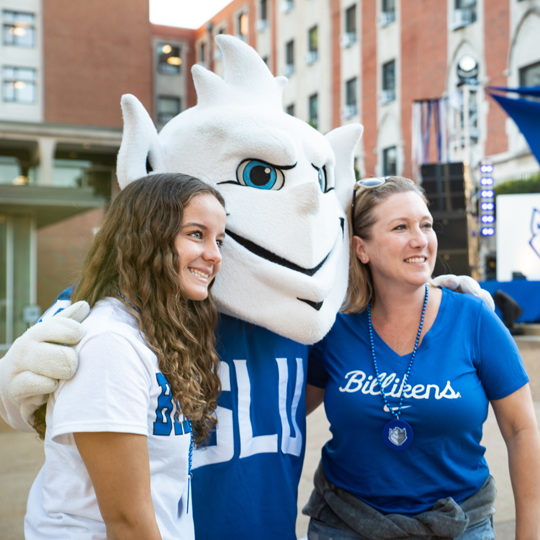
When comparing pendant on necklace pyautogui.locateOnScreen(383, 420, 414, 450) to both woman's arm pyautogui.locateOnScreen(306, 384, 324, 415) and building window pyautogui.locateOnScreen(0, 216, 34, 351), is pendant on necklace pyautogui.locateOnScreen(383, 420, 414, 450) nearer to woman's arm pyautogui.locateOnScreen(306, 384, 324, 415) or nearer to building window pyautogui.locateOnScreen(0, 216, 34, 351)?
woman's arm pyautogui.locateOnScreen(306, 384, 324, 415)

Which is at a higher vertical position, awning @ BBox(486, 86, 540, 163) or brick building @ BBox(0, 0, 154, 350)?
brick building @ BBox(0, 0, 154, 350)

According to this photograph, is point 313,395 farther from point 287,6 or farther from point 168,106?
point 168,106

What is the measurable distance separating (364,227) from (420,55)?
65.0ft

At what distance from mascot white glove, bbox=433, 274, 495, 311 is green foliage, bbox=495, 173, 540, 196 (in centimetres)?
1504

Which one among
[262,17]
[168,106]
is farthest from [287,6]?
[168,106]

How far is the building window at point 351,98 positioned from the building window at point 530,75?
7.18 metres

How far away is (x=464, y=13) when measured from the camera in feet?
61.4

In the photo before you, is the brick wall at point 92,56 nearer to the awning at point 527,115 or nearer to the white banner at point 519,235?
the white banner at point 519,235

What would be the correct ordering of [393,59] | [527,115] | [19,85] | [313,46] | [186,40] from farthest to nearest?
[186,40] → [313,46] → [393,59] → [19,85] → [527,115]

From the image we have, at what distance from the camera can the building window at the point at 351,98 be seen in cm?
2347

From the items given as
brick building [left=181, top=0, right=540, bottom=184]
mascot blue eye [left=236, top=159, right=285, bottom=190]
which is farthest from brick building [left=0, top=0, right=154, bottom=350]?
mascot blue eye [left=236, top=159, right=285, bottom=190]

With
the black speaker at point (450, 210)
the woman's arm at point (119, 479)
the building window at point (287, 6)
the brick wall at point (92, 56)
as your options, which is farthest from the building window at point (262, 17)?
the woman's arm at point (119, 479)

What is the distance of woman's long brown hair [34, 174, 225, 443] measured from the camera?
5.40ft

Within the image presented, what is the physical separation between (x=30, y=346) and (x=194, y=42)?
34.5m
